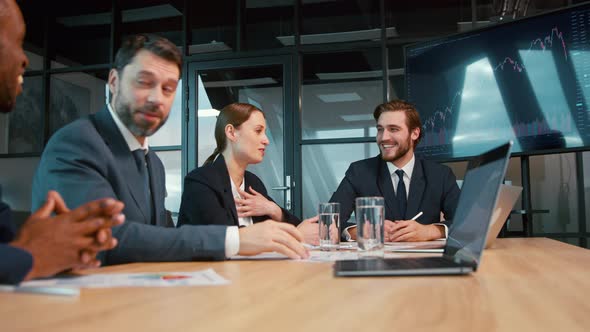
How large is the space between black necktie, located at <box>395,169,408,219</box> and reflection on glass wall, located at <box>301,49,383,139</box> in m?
2.03

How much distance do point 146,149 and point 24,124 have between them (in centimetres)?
478

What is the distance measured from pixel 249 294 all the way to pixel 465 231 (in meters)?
0.63

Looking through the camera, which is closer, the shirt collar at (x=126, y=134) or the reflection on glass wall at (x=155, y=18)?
the shirt collar at (x=126, y=134)

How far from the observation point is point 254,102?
16.7ft

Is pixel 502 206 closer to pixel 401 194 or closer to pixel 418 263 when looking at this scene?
pixel 418 263

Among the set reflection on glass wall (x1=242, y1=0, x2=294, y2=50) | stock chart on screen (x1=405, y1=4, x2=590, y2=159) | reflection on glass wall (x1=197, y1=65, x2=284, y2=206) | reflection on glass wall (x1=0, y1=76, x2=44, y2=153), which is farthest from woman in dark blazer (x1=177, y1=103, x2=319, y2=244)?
reflection on glass wall (x1=0, y1=76, x2=44, y2=153)

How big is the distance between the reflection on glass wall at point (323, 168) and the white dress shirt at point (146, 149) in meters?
3.30

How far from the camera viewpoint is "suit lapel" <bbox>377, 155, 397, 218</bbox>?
8.79 ft

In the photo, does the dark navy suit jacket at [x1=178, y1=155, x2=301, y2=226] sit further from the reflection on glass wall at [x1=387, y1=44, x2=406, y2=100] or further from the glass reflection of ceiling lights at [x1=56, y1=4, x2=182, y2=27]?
the glass reflection of ceiling lights at [x1=56, y1=4, x2=182, y2=27]

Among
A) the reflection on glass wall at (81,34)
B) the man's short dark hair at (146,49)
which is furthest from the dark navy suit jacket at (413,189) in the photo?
the reflection on glass wall at (81,34)

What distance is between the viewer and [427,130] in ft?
11.5

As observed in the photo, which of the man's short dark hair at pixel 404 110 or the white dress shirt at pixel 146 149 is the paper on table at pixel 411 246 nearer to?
the white dress shirt at pixel 146 149

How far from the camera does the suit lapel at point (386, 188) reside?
2.68 metres

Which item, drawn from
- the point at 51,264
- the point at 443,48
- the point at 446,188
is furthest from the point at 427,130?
the point at 51,264
